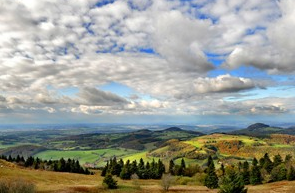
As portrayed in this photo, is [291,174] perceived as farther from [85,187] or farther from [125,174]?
[85,187]

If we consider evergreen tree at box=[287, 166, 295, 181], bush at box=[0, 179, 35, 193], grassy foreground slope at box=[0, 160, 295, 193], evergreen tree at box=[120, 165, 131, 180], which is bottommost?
evergreen tree at box=[120, 165, 131, 180]

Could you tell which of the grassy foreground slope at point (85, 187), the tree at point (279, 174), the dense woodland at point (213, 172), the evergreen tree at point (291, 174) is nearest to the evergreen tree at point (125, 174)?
the dense woodland at point (213, 172)

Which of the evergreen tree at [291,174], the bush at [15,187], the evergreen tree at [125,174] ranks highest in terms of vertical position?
the bush at [15,187]

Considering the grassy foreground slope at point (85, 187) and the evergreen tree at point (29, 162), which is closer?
the grassy foreground slope at point (85, 187)

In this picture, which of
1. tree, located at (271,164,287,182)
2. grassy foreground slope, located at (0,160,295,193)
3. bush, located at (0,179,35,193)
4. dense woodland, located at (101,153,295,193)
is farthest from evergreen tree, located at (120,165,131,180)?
bush, located at (0,179,35,193)

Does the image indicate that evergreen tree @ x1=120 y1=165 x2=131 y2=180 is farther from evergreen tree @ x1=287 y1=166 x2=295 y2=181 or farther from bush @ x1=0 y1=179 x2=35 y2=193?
bush @ x1=0 y1=179 x2=35 y2=193

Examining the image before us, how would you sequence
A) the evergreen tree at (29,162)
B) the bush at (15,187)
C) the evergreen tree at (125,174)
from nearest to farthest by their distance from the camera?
1. the bush at (15,187)
2. the evergreen tree at (125,174)
3. the evergreen tree at (29,162)

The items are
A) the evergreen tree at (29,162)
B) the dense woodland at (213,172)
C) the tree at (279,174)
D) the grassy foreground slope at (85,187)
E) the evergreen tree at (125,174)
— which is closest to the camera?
the grassy foreground slope at (85,187)

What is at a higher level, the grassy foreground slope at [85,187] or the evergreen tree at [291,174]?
the grassy foreground slope at [85,187]

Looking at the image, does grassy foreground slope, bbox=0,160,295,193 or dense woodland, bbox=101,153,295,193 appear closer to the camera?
grassy foreground slope, bbox=0,160,295,193

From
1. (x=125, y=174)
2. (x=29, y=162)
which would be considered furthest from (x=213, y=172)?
(x=29, y=162)

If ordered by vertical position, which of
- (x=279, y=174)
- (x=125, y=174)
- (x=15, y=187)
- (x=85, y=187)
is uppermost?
(x=15, y=187)

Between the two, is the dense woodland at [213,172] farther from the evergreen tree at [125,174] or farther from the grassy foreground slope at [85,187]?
the grassy foreground slope at [85,187]

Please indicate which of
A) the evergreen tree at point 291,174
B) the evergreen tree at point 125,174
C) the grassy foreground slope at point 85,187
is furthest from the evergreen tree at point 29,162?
the evergreen tree at point 291,174
